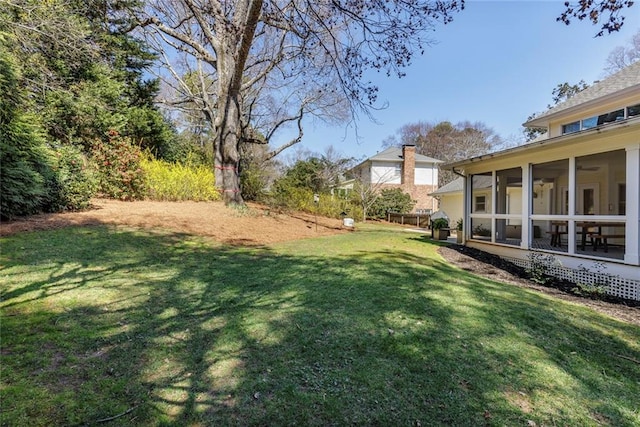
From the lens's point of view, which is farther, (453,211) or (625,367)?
(453,211)

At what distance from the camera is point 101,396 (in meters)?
2.29

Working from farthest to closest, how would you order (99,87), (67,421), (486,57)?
1. (99,87)
2. (486,57)
3. (67,421)

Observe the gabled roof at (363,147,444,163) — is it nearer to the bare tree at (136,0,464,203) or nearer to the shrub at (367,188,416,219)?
the shrub at (367,188,416,219)

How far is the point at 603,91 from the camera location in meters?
9.50

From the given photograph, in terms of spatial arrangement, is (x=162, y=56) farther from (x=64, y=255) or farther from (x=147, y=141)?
(x=64, y=255)

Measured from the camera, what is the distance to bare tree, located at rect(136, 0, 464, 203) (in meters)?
4.93

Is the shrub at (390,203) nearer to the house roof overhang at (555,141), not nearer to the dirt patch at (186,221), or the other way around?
the dirt patch at (186,221)

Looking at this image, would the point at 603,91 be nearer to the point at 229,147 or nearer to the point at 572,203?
the point at 572,203

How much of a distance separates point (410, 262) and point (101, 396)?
5837 millimetres

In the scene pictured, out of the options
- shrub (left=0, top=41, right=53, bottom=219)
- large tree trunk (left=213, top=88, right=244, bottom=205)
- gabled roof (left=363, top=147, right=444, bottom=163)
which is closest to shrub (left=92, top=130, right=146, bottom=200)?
shrub (left=0, top=41, right=53, bottom=219)

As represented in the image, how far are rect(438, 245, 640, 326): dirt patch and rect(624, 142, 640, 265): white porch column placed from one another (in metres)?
0.87

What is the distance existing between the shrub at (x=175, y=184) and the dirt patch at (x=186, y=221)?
2.00ft

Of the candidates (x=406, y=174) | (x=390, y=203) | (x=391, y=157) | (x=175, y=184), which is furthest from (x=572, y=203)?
(x=391, y=157)

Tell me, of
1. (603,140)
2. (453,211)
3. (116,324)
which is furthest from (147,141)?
(453,211)
